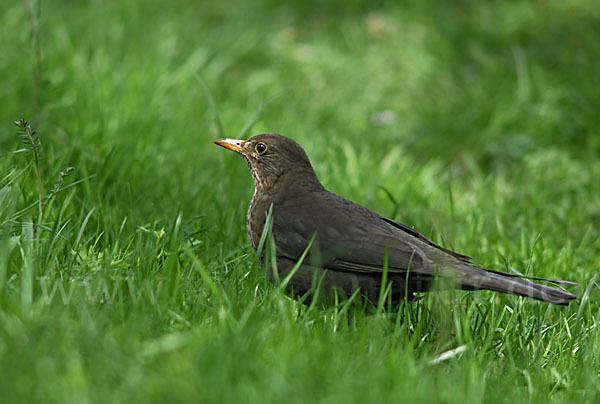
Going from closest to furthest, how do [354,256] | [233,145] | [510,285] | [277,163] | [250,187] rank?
[510,285] < [354,256] < [277,163] < [233,145] < [250,187]

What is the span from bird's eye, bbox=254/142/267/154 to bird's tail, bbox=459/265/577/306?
126 centimetres

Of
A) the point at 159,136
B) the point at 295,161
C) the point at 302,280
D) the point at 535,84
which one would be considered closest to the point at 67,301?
the point at 302,280

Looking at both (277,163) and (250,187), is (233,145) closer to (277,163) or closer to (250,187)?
(277,163)

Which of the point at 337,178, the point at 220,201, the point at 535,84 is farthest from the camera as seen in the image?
the point at 535,84

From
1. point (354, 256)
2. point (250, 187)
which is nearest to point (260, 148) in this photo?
point (250, 187)

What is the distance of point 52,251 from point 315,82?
433 cm

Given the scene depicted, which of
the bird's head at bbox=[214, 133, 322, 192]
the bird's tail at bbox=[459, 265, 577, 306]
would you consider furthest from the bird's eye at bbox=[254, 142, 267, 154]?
the bird's tail at bbox=[459, 265, 577, 306]

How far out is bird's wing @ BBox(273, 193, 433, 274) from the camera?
3166mm

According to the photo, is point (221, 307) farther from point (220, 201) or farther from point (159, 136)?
point (159, 136)

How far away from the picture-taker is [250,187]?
447cm

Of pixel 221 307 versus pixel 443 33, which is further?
pixel 443 33

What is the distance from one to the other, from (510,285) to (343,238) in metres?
0.75

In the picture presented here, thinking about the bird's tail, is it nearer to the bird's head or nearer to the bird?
the bird

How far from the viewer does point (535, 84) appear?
6.06 m
